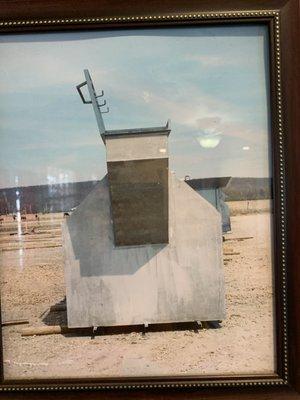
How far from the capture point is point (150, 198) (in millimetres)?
783

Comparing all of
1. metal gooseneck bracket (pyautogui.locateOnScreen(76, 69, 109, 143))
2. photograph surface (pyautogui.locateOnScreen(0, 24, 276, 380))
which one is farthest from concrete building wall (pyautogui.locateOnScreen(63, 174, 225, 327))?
metal gooseneck bracket (pyautogui.locateOnScreen(76, 69, 109, 143))

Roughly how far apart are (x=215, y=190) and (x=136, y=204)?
146mm

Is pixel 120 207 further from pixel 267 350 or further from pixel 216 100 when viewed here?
A: pixel 267 350

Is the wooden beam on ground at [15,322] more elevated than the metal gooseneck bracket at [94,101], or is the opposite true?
the metal gooseneck bracket at [94,101]

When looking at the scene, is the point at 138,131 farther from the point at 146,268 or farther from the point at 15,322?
the point at 15,322

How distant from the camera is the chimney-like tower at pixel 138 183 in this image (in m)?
0.78

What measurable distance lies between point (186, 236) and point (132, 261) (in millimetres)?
109

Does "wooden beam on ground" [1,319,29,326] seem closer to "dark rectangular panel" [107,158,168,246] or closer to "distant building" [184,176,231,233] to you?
"dark rectangular panel" [107,158,168,246]

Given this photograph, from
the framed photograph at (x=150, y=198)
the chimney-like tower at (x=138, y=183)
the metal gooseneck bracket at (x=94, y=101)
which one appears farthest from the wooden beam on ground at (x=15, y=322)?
the metal gooseneck bracket at (x=94, y=101)

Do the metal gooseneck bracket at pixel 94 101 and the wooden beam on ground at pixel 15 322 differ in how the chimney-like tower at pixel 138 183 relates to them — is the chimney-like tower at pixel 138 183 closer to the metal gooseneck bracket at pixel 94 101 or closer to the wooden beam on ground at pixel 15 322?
the metal gooseneck bracket at pixel 94 101

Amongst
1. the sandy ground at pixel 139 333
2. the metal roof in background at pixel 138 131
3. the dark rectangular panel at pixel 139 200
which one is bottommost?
the sandy ground at pixel 139 333

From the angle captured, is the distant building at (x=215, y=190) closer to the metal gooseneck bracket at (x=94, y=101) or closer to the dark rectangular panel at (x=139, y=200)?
the dark rectangular panel at (x=139, y=200)

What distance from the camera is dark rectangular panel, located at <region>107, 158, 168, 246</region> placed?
78cm

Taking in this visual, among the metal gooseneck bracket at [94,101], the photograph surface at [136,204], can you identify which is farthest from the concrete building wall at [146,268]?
the metal gooseneck bracket at [94,101]
